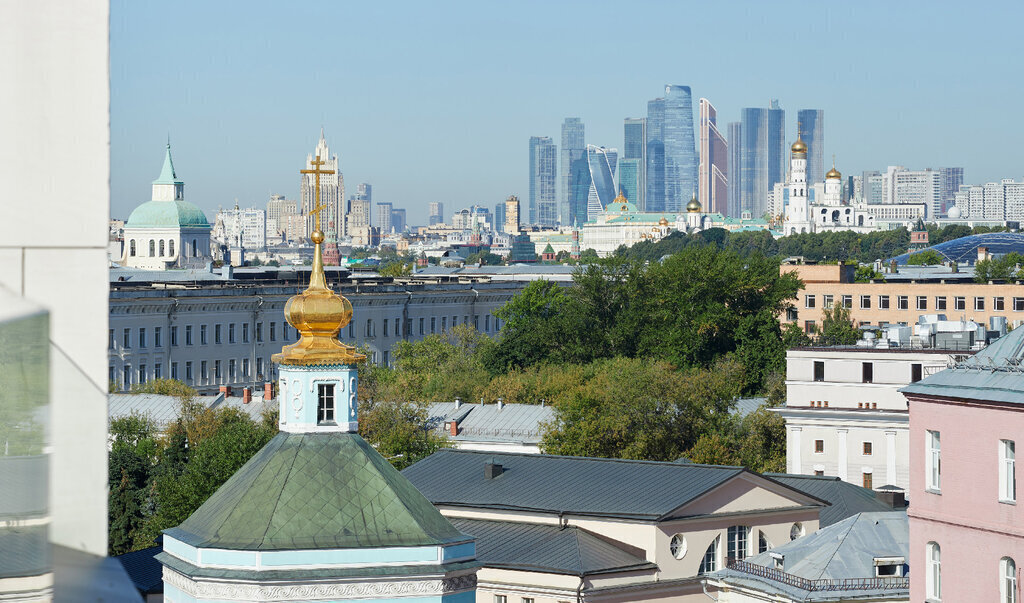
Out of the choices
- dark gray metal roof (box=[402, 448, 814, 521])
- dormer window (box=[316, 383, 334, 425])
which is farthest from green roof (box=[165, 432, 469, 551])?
dark gray metal roof (box=[402, 448, 814, 521])

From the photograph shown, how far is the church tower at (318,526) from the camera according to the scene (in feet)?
72.1

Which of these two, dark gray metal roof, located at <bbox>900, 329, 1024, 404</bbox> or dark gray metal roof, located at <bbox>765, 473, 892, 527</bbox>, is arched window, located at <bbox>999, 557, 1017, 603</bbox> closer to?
dark gray metal roof, located at <bbox>900, 329, 1024, 404</bbox>

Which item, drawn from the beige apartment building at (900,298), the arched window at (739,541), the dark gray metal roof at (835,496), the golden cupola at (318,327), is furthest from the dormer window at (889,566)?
the beige apartment building at (900,298)

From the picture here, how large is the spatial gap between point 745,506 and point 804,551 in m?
3.22

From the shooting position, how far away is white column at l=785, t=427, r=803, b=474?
157 feet

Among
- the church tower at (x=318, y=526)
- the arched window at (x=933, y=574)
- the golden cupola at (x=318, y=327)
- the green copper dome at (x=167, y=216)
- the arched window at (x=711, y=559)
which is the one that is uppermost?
the green copper dome at (x=167, y=216)

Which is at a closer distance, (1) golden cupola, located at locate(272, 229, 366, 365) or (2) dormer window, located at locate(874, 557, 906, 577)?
(1) golden cupola, located at locate(272, 229, 366, 365)

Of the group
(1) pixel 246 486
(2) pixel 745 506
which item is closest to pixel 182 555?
(1) pixel 246 486

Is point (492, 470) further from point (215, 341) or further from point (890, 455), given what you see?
point (215, 341)

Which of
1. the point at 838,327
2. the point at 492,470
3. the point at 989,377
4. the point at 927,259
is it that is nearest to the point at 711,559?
the point at 492,470

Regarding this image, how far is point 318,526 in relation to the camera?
74.9ft

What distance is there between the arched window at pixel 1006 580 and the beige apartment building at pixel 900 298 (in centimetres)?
5662

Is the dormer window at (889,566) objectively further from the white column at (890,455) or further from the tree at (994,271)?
the tree at (994,271)

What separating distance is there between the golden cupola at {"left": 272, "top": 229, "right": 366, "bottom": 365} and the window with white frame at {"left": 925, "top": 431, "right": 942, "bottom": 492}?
8.40 m
